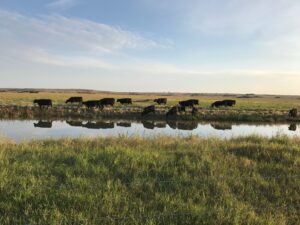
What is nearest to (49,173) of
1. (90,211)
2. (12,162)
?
(12,162)

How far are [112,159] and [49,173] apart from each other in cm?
166

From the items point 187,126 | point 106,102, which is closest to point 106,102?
point 106,102

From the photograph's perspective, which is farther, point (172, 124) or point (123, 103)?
point (123, 103)

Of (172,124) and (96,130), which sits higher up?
(96,130)

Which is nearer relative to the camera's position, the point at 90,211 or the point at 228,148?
the point at 90,211

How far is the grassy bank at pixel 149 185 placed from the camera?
6.31 meters

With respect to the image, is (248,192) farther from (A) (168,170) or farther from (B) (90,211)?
(B) (90,211)

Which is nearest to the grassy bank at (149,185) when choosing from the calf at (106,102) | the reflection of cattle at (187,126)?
the reflection of cattle at (187,126)

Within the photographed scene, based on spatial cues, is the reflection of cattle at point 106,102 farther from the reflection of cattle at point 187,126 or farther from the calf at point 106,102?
the reflection of cattle at point 187,126

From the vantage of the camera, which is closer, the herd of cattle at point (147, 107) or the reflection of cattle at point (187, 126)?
the reflection of cattle at point (187, 126)

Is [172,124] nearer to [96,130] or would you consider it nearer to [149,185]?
[96,130]

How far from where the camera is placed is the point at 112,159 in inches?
370

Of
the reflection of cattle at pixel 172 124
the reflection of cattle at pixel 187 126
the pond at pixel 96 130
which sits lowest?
the reflection of cattle at pixel 187 126

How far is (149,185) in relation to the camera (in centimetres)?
770
